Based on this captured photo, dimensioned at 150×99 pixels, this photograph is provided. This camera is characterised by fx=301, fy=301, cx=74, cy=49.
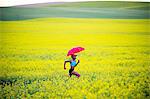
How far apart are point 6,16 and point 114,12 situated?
1.16m

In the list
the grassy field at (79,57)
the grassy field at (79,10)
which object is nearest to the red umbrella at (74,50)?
the grassy field at (79,57)

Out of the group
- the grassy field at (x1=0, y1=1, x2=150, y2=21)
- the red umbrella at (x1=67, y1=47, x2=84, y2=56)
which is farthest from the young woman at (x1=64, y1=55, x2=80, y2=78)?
the grassy field at (x1=0, y1=1, x2=150, y2=21)

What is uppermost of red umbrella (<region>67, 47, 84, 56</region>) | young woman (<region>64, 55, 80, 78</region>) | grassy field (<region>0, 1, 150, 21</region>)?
grassy field (<region>0, 1, 150, 21</region>)

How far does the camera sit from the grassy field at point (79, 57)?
3176 millimetres

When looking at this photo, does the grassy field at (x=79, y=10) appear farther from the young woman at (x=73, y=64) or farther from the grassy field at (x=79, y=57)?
the young woman at (x=73, y=64)

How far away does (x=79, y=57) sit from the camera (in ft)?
10.7

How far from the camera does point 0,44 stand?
10.4 feet

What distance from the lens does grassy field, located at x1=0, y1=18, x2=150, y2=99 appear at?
3.18 m

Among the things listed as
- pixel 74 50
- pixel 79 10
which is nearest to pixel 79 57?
pixel 74 50

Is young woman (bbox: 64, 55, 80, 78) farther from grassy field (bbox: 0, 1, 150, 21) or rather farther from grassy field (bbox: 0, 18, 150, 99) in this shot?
grassy field (bbox: 0, 1, 150, 21)

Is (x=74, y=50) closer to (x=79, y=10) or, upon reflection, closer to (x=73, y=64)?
(x=73, y=64)

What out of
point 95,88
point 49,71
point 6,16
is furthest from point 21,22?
point 95,88

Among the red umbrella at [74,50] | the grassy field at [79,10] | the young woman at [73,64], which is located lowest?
the young woman at [73,64]

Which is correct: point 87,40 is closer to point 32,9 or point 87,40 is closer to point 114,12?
point 114,12
